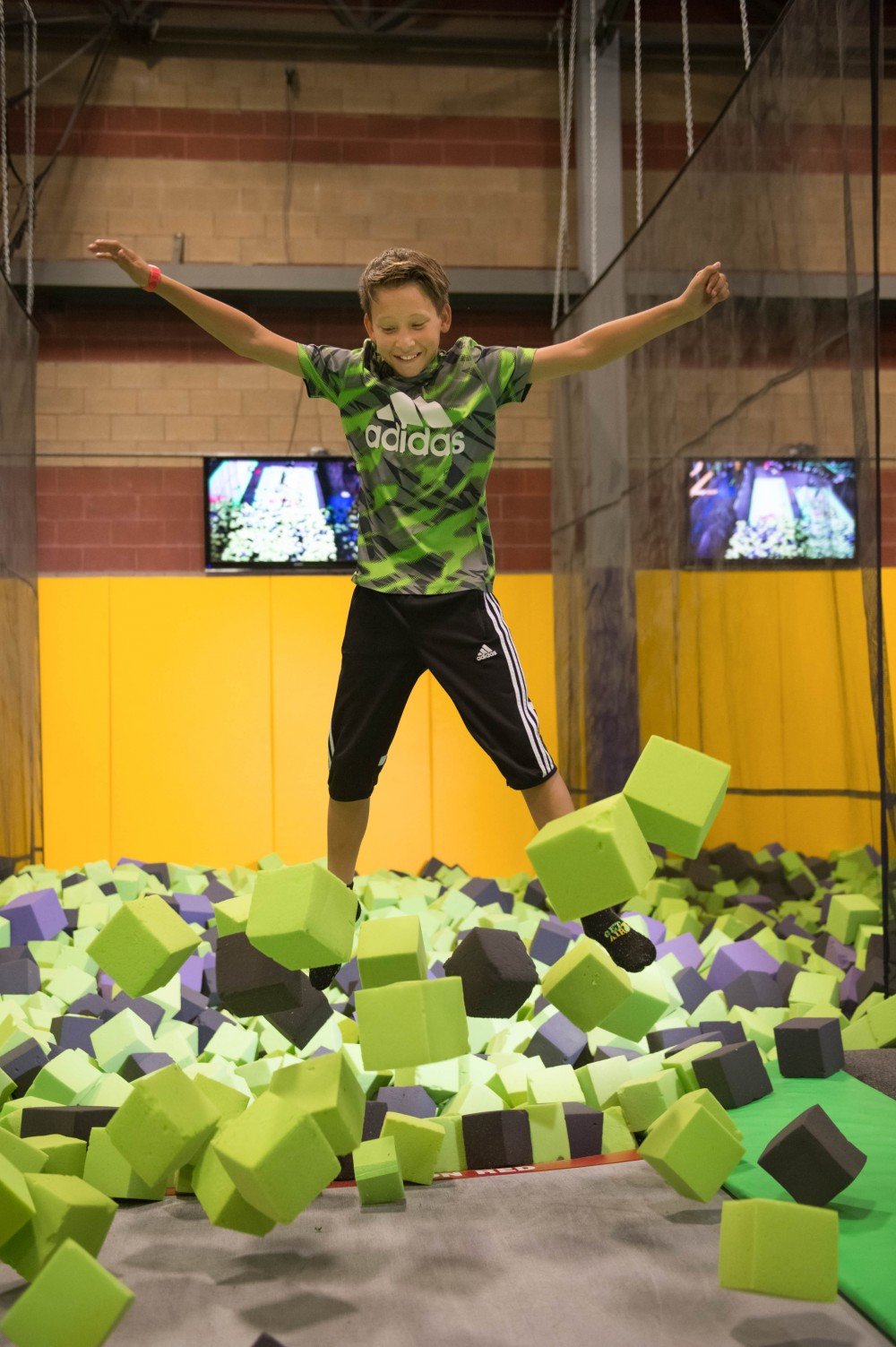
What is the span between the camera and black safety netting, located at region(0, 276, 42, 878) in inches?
182

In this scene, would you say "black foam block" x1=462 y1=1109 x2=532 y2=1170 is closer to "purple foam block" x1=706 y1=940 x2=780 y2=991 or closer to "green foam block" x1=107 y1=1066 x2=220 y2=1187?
"green foam block" x1=107 y1=1066 x2=220 y2=1187

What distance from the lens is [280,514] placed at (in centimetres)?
618

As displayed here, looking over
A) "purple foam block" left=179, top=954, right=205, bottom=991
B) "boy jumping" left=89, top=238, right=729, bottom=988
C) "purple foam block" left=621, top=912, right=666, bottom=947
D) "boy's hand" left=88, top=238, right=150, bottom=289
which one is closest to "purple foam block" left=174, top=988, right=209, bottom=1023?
"purple foam block" left=179, top=954, right=205, bottom=991

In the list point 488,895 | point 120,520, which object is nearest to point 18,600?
point 120,520

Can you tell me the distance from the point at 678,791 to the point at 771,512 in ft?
6.72

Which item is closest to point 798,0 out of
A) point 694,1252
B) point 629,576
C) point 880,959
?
point 629,576

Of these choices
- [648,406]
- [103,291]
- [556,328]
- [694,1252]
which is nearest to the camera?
[694,1252]

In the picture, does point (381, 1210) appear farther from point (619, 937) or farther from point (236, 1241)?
point (619, 937)

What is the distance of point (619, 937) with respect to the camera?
217cm

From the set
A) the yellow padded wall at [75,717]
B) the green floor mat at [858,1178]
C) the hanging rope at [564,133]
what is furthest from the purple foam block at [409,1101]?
the hanging rope at [564,133]

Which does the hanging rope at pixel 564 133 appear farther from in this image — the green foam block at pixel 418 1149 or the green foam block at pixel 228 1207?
the green foam block at pixel 228 1207

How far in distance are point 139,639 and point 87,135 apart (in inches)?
111

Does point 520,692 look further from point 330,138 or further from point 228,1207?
point 330,138

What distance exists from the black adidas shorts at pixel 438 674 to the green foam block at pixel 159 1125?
81 centimetres
